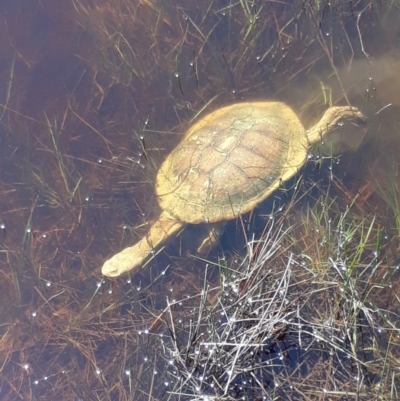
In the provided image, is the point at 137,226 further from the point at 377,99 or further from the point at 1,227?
the point at 377,99

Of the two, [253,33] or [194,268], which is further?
[253,33]

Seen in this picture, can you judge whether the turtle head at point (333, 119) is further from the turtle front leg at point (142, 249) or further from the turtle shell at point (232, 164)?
the turtle front leg at point (142, 249)

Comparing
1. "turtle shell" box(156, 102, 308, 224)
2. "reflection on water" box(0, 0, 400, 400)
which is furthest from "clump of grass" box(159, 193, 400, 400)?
"turtle shell" box(156, 102, 308, 224)

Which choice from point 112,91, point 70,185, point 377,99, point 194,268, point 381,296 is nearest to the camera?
point 381,296

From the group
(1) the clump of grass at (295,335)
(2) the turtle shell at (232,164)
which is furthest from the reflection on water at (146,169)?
(2) the turtle shell at (232,164)

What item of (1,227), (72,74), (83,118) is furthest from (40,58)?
(1,227)

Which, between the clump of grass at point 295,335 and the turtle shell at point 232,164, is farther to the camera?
the turtle shell at point 232,164

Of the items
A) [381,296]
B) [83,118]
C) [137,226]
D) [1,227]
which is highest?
[83,118]

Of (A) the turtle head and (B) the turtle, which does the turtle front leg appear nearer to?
(B) the turtle
